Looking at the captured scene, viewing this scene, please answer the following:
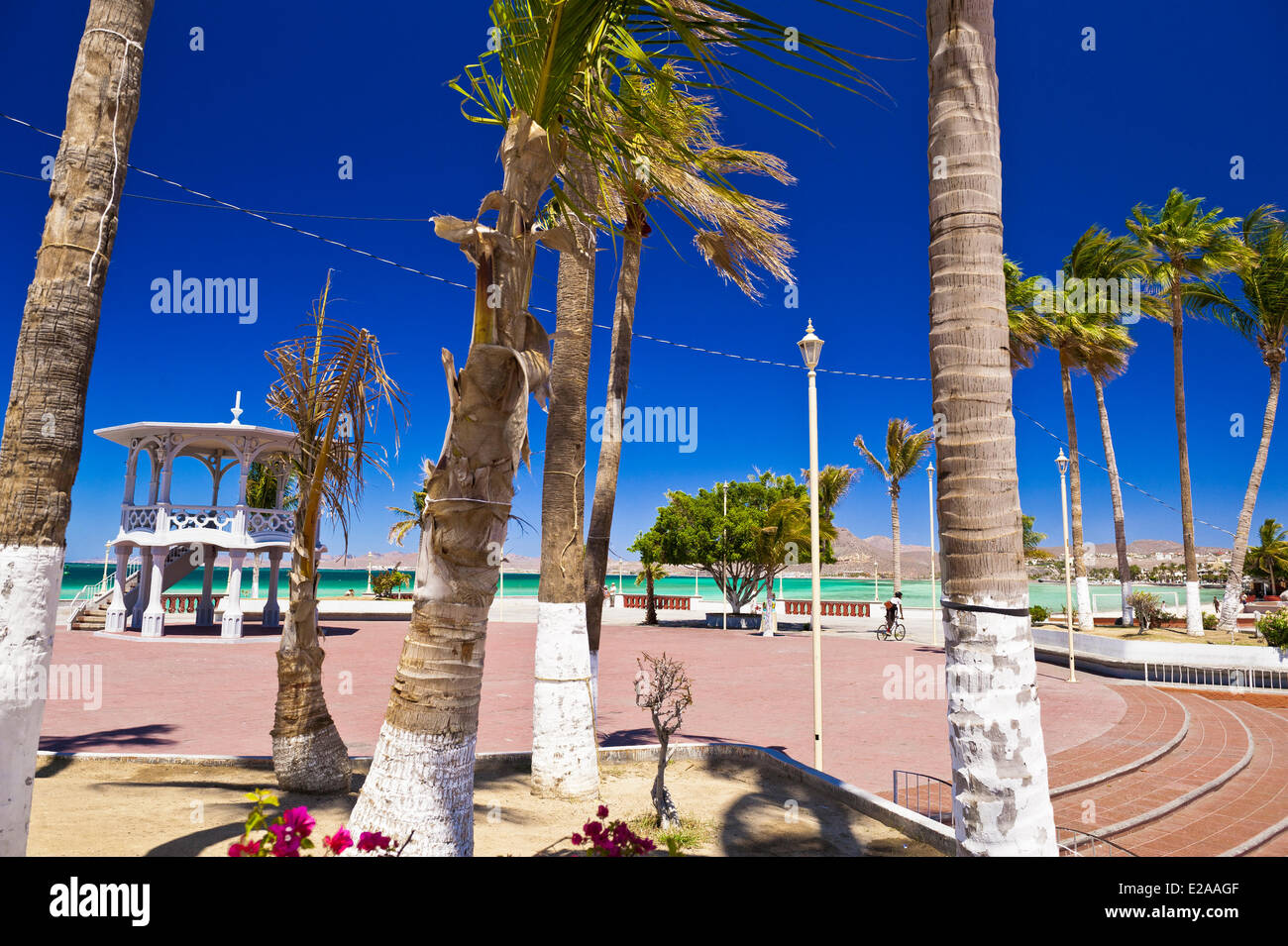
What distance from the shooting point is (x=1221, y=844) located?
6691 mm

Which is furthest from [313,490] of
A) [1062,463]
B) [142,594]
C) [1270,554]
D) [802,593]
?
[802,593]

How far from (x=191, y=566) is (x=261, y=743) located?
716 inches

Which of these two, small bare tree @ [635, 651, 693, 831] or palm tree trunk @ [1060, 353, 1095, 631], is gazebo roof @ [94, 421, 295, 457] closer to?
small bare tree @ [635, 651, 693, 831]

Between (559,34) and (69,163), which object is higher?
(559,34)

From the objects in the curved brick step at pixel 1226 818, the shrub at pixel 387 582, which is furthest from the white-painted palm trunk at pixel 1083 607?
the shrub at pixel 387 582

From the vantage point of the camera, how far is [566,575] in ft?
21.6

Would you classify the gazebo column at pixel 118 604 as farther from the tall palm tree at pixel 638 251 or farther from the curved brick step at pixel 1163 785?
the curved brick step at pixel 1163 785

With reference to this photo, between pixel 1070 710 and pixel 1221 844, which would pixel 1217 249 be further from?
pixel 1221 844

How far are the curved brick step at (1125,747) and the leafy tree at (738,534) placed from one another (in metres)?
16.9

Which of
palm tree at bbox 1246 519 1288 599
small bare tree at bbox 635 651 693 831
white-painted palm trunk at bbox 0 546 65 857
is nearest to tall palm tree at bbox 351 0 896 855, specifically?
white-painted palm trunk at bbox 0 546 65 857

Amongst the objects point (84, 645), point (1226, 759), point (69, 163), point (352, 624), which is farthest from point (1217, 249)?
point (84, 645)

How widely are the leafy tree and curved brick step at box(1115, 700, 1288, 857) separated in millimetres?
20794

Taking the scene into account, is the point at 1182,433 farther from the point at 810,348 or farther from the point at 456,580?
the point at 456,580

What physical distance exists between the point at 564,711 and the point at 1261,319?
90.9 ft
